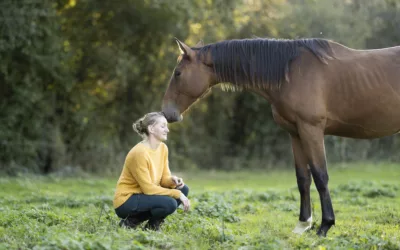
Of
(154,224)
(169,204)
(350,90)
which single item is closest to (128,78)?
(350,90)

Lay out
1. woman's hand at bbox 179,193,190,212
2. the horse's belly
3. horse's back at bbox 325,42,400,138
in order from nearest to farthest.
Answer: woman's hand at bbox 179,193,190,212 → horse's back at bbox 325,42,400,138 → the horse's belly

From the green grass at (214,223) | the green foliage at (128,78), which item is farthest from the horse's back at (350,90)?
the green foliage at (128,78)

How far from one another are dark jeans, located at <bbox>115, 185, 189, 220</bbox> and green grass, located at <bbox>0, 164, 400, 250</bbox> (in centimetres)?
23

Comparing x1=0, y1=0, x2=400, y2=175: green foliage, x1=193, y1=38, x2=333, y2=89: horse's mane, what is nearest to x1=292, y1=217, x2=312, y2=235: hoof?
x1=193, y1=38, x2=333, y2=89: horse's mane

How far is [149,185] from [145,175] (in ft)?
0.37

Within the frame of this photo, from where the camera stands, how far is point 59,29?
16.8m

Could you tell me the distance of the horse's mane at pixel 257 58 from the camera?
22.8 ft

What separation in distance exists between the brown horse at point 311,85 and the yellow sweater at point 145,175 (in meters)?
1.05

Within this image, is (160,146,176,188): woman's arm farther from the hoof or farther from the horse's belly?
the horse's belly

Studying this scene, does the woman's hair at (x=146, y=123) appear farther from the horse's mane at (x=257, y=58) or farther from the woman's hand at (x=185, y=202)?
the horse's mane at (x=257, y=58)

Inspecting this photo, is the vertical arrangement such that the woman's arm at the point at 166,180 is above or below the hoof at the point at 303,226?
above

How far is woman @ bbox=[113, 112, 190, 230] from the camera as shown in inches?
243

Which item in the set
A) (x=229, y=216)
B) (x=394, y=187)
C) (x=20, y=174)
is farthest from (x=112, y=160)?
Answer: (x=229, y=216)

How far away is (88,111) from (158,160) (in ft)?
39.3
